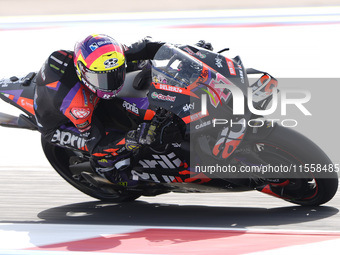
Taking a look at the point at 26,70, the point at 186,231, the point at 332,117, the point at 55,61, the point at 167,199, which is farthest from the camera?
the point at 26,70

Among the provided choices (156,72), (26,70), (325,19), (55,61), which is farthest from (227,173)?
(325,19)

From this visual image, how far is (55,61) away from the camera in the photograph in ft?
15.5

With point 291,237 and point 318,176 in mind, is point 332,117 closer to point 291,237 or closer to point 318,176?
point 318,176

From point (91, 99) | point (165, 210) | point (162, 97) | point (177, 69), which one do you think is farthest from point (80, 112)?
point (165, 210)

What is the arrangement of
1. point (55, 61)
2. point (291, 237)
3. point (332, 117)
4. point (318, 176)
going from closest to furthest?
point (291, 237), point (318, 176), point (55, 61), point (332, 117)

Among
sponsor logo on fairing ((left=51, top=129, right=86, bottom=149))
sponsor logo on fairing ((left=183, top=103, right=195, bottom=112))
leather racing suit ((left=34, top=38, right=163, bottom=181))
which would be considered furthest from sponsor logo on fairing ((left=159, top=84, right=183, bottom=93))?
sponsor logo on fairing ((left=51, top=129, right=86, bottom=149))

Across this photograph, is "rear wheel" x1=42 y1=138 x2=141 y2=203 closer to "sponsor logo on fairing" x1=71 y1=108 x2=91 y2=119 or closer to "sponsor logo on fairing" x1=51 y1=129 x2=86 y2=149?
"sponsor logo on fairing" x1=51 y1=129 x2=86 y2=149

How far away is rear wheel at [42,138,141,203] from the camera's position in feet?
17.3

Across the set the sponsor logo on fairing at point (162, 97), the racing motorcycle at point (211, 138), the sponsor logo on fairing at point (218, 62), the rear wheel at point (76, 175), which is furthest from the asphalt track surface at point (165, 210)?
the sponsor logo on fairing at point (218, 62)

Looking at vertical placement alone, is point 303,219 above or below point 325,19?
below

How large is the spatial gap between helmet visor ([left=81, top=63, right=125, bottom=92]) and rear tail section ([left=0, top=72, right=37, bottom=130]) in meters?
0.93

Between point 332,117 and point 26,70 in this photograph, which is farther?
point 26,70

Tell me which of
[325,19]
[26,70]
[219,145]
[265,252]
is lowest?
[265,252]

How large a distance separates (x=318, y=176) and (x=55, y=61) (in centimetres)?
208
